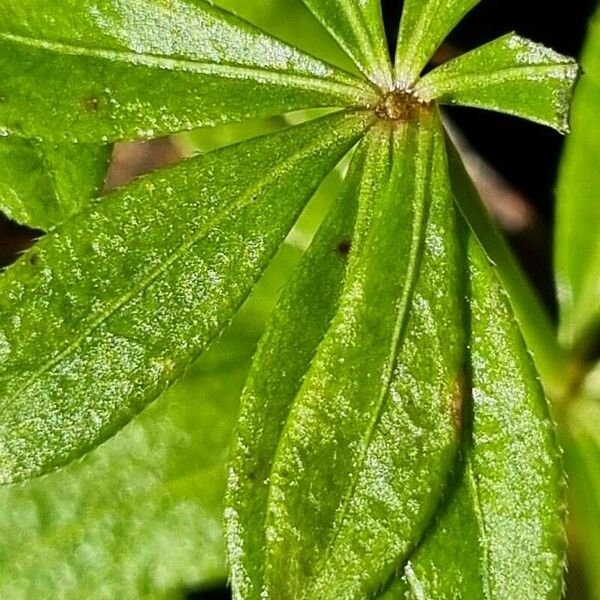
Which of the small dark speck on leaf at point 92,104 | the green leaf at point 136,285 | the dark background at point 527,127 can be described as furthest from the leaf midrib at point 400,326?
the dark background at point 527,127

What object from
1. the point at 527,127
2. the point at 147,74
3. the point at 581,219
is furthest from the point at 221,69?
the point at 527,127

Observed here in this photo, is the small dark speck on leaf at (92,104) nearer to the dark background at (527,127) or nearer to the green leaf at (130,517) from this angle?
the green leaf at (130,517)

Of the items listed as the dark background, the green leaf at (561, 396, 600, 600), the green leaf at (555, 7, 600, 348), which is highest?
the dark background

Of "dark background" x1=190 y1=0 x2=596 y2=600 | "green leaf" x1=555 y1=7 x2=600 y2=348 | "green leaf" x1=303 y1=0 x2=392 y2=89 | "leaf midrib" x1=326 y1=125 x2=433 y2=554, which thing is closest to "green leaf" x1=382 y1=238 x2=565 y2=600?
"leaf midrib" x1=326 y1=125 x2=433 y2=554

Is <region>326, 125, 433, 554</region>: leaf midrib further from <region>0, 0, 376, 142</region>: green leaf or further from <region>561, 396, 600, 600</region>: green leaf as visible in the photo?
<region>561, 396, 600, 600</region>: green leaf

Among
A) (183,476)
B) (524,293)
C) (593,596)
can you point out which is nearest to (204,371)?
(183,476)

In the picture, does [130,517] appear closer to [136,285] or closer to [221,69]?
[136,285]

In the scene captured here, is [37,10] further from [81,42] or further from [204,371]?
[204,371]
